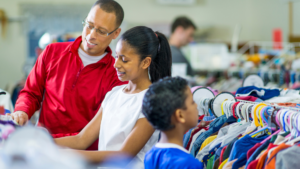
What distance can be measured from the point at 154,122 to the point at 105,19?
0.72 metres

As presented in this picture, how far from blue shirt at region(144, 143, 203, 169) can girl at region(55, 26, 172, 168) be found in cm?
17

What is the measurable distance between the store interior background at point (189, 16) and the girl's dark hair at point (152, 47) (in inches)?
212

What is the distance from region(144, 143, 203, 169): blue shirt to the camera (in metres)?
0.96

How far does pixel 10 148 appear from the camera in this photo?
0.48m

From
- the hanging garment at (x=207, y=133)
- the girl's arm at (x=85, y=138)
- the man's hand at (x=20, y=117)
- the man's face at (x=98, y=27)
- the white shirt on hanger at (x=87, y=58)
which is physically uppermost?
the man's face at (x=98, y=27)

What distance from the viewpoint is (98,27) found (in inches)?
61.6

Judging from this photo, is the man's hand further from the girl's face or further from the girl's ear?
the girl's ear

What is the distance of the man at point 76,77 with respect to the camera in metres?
1.59

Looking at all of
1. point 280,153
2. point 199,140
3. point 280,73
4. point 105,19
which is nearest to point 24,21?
point 280,73

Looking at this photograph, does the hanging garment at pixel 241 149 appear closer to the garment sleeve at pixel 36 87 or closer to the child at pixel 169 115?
the child at pixel 169 115

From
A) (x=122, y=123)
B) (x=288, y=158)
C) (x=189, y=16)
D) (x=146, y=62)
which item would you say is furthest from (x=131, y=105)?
(x=189, y=16)

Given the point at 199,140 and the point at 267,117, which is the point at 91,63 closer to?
the point at 199,140

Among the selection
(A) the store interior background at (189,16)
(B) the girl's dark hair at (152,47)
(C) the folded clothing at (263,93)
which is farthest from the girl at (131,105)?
(A) the store interior background at (189,16)

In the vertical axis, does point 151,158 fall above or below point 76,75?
below
